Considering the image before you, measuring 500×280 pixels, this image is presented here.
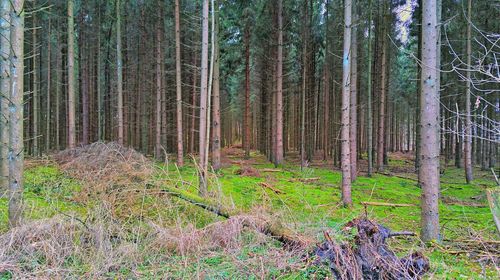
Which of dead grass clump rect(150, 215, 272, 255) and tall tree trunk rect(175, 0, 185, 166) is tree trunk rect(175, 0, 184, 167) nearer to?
tall tree trunk rect(175, 0, 185, 166)

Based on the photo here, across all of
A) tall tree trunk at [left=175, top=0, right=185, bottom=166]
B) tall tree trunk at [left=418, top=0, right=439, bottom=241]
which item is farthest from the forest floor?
tall tree trunk at [left=175, top=0, right=185, bottom=166]

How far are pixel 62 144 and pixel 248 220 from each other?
72.0 ft

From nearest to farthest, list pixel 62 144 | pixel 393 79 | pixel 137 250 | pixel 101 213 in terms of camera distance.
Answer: pixel 137 250 → pixel 101 213 → pixel 62 144 → pixel 393 79

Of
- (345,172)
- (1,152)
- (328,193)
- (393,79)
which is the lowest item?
(328,193)

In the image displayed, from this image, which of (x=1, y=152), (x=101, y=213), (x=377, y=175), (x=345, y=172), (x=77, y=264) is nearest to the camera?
(x=77, y=264)

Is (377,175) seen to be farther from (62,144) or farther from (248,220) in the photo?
(62,144)

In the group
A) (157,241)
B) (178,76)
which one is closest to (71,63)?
(178,76)

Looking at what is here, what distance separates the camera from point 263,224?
4.63 m

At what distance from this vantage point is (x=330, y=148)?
72.9ft

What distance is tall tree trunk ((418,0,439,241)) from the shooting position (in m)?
5.29

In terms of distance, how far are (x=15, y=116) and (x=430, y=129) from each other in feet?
21.3

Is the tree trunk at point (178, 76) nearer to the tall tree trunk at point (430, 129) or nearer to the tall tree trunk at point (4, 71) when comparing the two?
the tall tree trunk at point (4, 71)

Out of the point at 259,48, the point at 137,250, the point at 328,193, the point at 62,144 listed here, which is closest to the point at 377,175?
the point at 328,193

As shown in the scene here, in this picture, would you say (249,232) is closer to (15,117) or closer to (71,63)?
(15,117)
